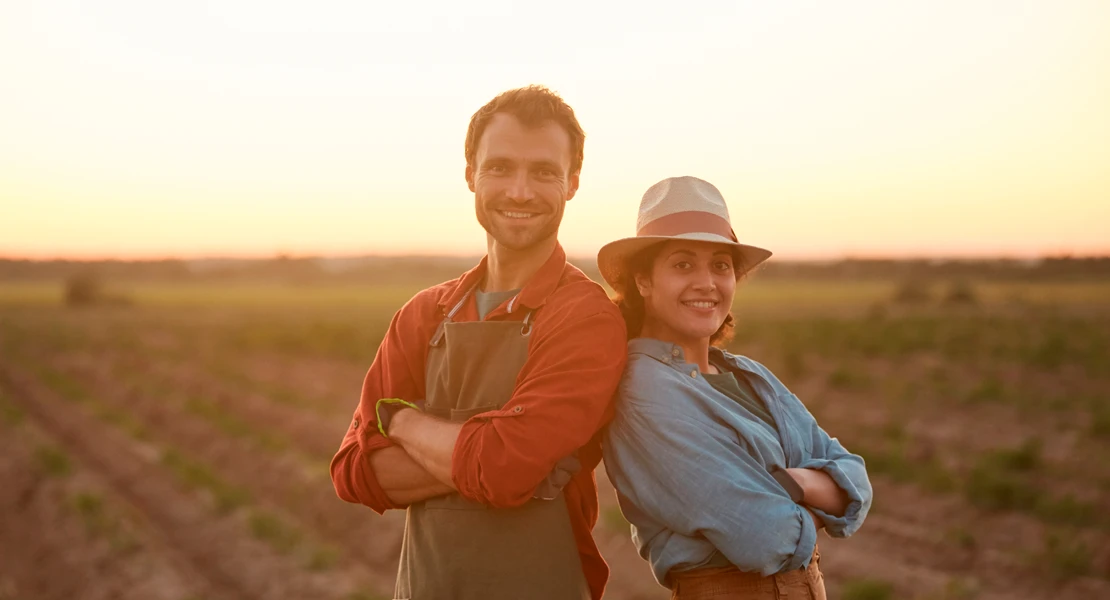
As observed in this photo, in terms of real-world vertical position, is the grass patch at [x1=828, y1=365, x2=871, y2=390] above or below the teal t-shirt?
below

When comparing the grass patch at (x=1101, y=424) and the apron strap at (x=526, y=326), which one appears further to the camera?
the grass patch at (x=1101, y=424)

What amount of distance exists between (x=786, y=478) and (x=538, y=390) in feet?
2.33

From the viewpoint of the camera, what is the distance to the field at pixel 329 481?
7.12 meters

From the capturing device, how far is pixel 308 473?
402 inches

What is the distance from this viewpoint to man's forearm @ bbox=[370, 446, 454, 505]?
8.26 feet

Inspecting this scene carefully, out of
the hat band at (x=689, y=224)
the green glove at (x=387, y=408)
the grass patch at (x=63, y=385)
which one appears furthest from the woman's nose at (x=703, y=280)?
the grass patch at (x=63, y=385)

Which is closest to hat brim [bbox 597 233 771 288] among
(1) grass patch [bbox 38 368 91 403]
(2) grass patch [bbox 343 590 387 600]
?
(2) grass patch [bbox 343 590 387 600]

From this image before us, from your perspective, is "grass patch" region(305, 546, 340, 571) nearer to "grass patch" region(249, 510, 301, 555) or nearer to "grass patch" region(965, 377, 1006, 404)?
"grass patch" region(249, 510, 301, 555)

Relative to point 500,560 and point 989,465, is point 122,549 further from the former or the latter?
point 989,465

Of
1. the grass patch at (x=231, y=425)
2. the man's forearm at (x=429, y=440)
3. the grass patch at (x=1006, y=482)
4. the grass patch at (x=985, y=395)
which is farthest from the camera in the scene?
the grass patch at (x=985, y=395)

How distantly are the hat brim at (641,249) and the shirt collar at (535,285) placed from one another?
14 centimetres

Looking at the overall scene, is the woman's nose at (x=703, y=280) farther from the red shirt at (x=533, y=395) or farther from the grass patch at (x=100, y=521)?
the grass patch at (x=100, y=521)

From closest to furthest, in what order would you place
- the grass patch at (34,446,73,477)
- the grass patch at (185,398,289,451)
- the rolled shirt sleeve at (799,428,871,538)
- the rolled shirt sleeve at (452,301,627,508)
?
the rolled shirt sleeve at (452,301,627,508), the rolled shirt sleeve at (799,428,871,538), the grass patch at (34,446,73,477), the grass patch at (185,398,289,451)

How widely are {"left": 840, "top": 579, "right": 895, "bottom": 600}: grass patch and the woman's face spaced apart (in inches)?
177
